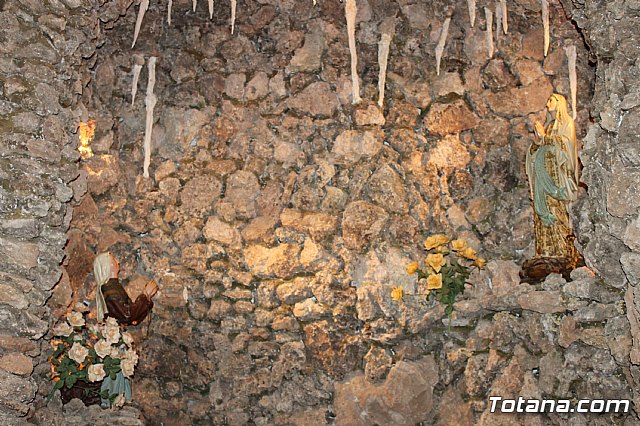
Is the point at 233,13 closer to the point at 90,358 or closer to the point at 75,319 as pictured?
the point at 75,319

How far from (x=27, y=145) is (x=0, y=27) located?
57 centimetres

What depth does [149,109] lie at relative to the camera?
484 cm

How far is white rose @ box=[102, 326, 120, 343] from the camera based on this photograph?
13.5ft

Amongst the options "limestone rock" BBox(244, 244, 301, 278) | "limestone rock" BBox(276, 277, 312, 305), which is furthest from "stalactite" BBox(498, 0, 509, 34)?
"limestone rock" BBox(276, 277, 312, 305)

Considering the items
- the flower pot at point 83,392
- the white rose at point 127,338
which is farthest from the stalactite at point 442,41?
the flower pot at point 83,392

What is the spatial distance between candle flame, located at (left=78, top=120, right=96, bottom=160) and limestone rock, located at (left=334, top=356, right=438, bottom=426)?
2086 mm

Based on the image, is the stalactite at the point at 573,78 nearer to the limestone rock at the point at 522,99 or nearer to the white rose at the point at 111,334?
the limestone rock at the point at 522,99

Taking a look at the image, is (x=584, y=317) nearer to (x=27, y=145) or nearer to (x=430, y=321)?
(x=430, y=321)

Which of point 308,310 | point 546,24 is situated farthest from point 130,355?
point 546,24

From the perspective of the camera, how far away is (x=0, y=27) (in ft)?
11.9

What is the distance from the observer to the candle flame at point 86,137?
468cm

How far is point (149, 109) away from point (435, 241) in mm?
1982

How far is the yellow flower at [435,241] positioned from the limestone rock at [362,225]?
303 millimetres

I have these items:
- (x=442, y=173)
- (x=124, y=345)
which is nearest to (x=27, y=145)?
(x=124, y=345)
